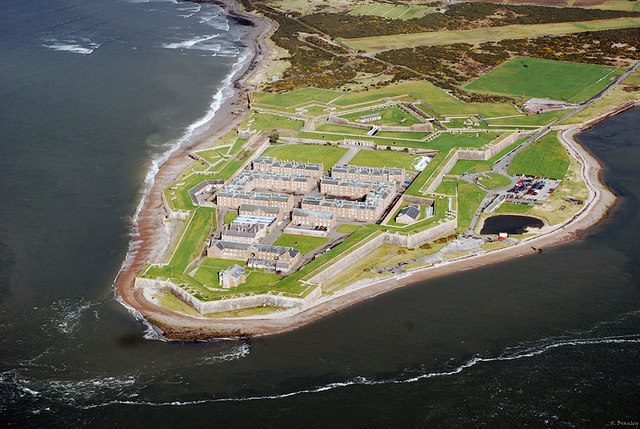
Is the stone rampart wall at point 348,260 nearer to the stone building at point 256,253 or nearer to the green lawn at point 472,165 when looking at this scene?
the stone building at point 256,253

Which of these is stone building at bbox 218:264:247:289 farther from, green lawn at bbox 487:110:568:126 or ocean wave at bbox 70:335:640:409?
green lawn at bbox 487:110:568:126

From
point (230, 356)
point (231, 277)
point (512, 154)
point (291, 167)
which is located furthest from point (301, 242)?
point (512, 154)

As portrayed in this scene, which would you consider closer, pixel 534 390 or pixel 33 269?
pixel 534 390

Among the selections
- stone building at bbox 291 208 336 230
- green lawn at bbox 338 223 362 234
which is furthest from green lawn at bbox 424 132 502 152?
stone building at bbox 291 208 336 230

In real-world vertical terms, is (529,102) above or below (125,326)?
above

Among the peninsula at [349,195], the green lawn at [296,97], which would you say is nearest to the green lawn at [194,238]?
the peninsula at [349,195]

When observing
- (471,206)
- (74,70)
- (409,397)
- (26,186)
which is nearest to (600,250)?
(471,206)

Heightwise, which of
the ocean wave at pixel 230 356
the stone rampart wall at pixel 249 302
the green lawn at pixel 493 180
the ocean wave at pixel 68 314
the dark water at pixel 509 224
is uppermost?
the green lawn at pixel 493 180

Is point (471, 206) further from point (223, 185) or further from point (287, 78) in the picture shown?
point (287, 78)
